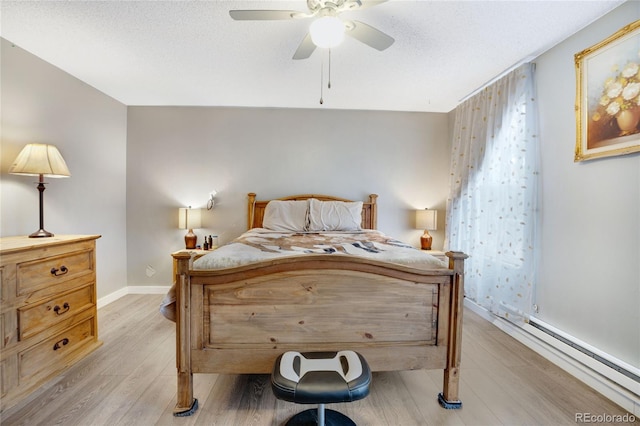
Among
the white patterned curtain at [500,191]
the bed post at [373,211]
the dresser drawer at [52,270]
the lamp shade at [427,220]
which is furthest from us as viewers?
the bed post at [373,211]

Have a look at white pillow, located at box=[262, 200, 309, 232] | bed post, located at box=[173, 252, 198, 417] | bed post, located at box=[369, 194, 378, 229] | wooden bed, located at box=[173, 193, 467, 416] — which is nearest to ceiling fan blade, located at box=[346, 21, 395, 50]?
wooden bed, located at box=[173, 193, 467, 416]

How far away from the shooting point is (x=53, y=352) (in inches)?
72.8

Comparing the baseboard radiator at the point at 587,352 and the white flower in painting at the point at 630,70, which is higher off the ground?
the white flower in painting at the point at 630,70

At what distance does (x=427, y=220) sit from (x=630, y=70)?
6.99 ft

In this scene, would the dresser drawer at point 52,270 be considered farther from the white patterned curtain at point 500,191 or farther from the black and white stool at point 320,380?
the white patterned curtain at point 500,191

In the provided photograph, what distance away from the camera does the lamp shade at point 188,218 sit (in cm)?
333

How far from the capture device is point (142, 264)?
11.6ft

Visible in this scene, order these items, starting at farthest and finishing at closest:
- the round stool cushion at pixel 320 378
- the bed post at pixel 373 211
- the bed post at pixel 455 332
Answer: the bed post at pixel 373 211 → the bed post at pixel 455 332 → the round stool cushion at pixel 320 378

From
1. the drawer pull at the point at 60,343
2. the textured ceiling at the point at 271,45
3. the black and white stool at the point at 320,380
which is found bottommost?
the drawer pull at the point at 60,343

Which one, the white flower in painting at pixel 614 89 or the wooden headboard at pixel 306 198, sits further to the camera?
the wooden headboard at pixel 306 198

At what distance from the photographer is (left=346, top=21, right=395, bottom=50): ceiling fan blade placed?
5.32ft

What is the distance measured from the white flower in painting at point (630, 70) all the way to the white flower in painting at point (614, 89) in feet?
0.19

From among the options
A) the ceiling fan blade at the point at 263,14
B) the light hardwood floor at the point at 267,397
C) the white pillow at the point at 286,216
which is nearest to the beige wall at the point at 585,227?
the light hardwood floor at the point at 267,397

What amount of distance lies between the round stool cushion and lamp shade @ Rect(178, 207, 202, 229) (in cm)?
244
